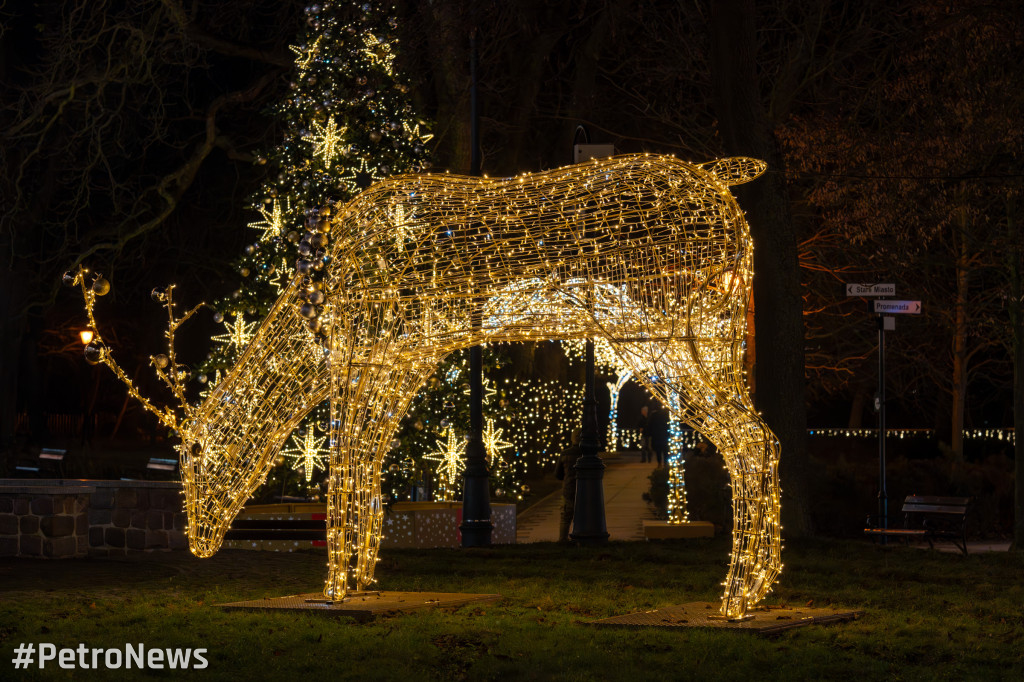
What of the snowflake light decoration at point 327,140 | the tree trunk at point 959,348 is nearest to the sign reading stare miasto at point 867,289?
the snowflake light decoration at point 327,140

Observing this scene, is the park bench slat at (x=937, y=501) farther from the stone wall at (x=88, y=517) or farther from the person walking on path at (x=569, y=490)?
the stone wall at (x=88, y=517)

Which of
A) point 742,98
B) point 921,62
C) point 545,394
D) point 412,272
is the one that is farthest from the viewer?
point 545,394

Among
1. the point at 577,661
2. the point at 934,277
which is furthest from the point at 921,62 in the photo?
the point at 577,661

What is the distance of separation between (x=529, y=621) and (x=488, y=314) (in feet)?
7.05

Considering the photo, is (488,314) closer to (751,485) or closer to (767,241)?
(751,485)

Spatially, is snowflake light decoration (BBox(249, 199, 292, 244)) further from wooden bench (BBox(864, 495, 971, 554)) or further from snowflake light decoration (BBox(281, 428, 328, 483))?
wooden bench (BBox(864, 495, 971, 554))

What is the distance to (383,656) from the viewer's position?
7.54 meters

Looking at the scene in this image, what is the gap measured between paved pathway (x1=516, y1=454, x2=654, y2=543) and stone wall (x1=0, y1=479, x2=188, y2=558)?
15.6 feet

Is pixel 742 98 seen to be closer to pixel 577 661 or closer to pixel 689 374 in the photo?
pixel 689 374

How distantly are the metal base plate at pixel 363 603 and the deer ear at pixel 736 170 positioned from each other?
3.66 meters

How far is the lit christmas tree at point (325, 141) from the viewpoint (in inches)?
640

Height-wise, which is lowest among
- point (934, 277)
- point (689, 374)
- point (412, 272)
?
point (689, 374)

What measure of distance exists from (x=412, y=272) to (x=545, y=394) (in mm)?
16428

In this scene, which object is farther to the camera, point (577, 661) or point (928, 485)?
point (928, 485)
